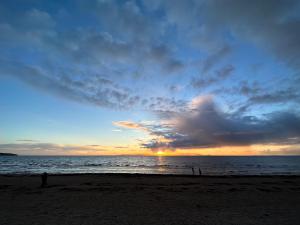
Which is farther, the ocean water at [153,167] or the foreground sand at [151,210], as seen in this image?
the ocean water at [153,167]

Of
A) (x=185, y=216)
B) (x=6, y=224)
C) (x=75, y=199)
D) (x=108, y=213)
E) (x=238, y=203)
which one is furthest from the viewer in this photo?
(x=75, y=199)

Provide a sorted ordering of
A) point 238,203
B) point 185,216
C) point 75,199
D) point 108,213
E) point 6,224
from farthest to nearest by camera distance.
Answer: point 75,199
point 238,203
point 108,213
point 185,216
point 6,224

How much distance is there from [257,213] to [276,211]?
1247 mm

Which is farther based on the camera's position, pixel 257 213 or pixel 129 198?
pixel 129 198

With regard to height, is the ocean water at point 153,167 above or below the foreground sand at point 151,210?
above

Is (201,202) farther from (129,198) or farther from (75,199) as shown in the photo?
(75,199)

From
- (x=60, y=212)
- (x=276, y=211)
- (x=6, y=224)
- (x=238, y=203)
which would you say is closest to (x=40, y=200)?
(x=60, y=212)

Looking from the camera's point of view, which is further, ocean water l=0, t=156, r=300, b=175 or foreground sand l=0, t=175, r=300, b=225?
ocean water l=0, t=156, r=300, b=175

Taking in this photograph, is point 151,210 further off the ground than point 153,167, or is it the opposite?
point 153,167

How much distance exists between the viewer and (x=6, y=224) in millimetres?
7895

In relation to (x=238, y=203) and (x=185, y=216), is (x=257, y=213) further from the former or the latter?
(x=185, y=216)

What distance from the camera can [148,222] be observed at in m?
8.33

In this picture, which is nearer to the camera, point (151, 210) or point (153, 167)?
point (151, 210)

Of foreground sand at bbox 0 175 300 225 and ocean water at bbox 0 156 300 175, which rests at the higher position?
ocean water at bbox 0 156 300 175
